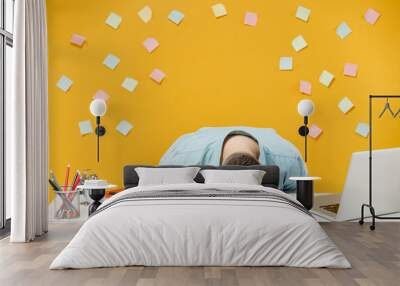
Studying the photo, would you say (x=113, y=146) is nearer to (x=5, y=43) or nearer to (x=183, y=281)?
(x=5, y=43)

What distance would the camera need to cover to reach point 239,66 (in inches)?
237

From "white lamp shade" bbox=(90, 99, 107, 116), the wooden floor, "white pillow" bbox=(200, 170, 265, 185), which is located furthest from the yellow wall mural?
the wooden floor

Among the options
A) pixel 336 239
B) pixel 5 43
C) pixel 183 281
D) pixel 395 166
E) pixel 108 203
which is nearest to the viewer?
pixel 183 281

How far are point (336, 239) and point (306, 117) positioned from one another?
5.53ft

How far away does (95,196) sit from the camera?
5461mm

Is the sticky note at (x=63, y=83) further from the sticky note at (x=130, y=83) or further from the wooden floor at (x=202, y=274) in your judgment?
the wooden floor at (x=202, y=274)

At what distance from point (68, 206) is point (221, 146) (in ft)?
5.69

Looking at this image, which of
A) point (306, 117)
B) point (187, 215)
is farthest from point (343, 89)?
point (187, 215)

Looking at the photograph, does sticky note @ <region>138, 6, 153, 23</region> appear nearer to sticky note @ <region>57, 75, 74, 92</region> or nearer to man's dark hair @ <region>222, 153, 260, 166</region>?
sticky note @ <region>57, 75, 74, 92</region>

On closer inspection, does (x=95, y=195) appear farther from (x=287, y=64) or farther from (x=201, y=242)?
(x=287, y=64)

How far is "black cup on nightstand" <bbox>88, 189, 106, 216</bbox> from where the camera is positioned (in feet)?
17.9

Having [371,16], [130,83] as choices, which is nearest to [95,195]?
[130,83]

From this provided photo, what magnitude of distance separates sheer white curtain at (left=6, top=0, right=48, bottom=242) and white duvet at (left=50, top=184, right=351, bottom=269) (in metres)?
1.14

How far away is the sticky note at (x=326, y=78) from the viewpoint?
5.99 metres
